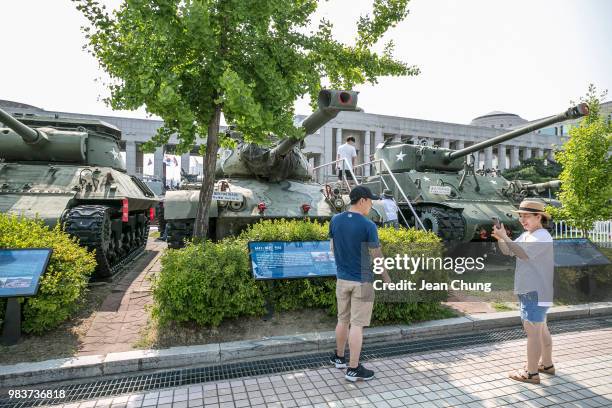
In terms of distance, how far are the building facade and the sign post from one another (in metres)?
29.8

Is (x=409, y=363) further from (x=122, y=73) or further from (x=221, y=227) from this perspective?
(x=122, y=73)

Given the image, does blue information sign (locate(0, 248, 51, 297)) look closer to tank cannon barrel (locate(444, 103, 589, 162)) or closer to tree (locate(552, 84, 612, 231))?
tank cannon barrel (locate(444, 103, 589, 162))

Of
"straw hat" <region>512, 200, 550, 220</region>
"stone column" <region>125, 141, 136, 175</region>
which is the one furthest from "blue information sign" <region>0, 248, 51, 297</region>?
"stone column" <region>125, 141, 136, 175</region>

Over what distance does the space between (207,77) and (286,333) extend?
152 inches

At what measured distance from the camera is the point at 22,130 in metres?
7.70

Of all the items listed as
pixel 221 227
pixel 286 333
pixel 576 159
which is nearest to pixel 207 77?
pixel 221 227

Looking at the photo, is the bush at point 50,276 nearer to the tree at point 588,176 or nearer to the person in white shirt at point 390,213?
the person in white shirt at point 390,213

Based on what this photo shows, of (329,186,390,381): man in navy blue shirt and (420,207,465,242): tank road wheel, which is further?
(420,207,465,242): tank road wheel

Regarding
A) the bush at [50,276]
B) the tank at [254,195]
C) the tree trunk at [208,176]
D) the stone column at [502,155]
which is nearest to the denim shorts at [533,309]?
the tank at [254,195]

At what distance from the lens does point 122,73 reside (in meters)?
5.34

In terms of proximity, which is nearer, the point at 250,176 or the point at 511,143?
the point at 250,176

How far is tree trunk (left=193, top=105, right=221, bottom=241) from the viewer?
20.5 feet

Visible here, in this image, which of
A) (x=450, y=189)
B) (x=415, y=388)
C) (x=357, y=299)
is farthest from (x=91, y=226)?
(x=450, y=189)

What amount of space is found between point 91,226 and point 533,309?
6.58 m
